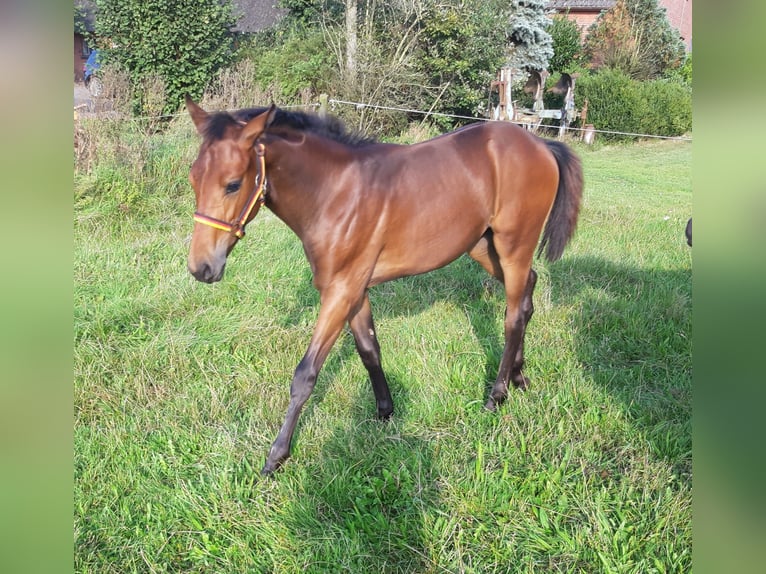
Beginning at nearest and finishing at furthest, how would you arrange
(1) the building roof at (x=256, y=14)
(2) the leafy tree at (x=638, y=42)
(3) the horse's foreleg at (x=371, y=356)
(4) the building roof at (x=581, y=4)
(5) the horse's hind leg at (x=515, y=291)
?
1. (3) the horse's foreleg at (x=371, y=356)
2. (5) the horse's hind leg at (x=515, y=291)
3. (2) the leafy tree at (x=638, y=42)
4. (1) the building roof at (x=256, y=14)
5. (4) the building roof at (x=581, y=4)

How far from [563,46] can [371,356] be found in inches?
1105

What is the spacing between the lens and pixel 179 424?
3236 millimetres

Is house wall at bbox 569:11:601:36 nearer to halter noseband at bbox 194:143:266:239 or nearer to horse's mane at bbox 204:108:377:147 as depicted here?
horse's mane at bbox 204:108:377:147

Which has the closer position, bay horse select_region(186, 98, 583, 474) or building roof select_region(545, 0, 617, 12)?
bay horse select_region(186, 98, 583, 474)

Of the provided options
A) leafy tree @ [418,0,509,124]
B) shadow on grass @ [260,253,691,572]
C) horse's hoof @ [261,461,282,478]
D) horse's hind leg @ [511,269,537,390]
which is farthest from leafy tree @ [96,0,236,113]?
horse's hoof @ [261,461,282,478]

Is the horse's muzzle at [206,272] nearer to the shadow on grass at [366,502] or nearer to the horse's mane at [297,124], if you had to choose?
the horse's mane at [297,124]

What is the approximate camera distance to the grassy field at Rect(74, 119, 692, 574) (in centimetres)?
240

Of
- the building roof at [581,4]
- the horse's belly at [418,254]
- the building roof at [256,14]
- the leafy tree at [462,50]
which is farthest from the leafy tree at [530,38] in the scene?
the horse's belly at [418,254]

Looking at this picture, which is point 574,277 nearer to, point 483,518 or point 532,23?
point 483,518

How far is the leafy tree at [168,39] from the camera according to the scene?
13.5 metres

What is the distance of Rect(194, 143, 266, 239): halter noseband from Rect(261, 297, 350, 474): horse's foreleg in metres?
0.63

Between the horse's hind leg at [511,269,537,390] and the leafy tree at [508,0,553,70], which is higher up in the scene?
the leafy tree at [508,0,553,70]

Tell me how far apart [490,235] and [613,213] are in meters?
4.98

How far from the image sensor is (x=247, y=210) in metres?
2.66
